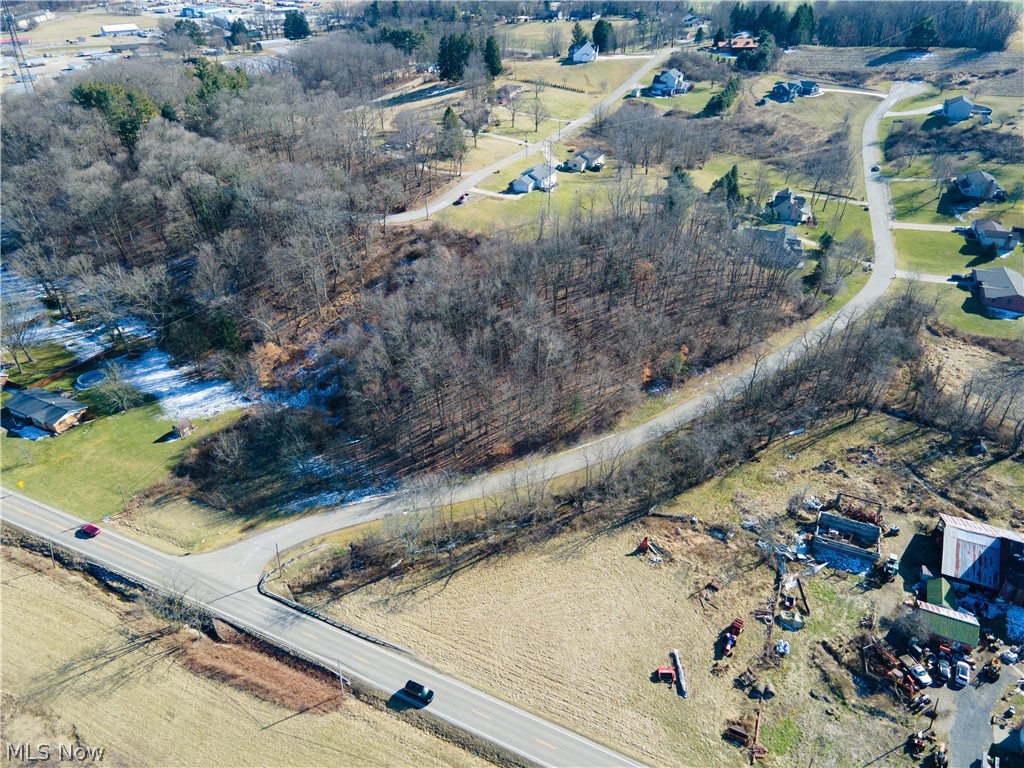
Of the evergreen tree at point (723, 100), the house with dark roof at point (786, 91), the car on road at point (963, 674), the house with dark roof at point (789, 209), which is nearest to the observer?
the car on road at point (963, 674)

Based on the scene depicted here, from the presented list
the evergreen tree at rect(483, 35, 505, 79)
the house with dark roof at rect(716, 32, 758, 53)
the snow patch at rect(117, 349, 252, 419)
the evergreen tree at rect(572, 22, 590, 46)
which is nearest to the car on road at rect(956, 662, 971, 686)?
the snow patch at rect(117, 349, 252, 419)

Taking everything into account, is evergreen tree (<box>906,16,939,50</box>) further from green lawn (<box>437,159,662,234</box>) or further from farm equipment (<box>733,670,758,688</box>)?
farm equipment (<box>733,670,758,688</box>)

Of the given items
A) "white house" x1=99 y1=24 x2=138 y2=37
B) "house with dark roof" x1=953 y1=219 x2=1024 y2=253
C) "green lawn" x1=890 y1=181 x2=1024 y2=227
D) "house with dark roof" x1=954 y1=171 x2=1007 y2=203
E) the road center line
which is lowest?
the road center line

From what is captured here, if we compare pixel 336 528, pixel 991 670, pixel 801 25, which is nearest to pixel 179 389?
pixel 336 528

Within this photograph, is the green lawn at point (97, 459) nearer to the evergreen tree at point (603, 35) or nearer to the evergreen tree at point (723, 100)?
the evergreen tree at point (723, 100)

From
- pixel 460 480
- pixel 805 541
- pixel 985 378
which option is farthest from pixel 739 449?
pixel 985 378

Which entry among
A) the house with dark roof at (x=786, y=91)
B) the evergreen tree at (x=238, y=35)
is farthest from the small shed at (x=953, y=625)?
the evergreen tree at (x=238, y=35)
